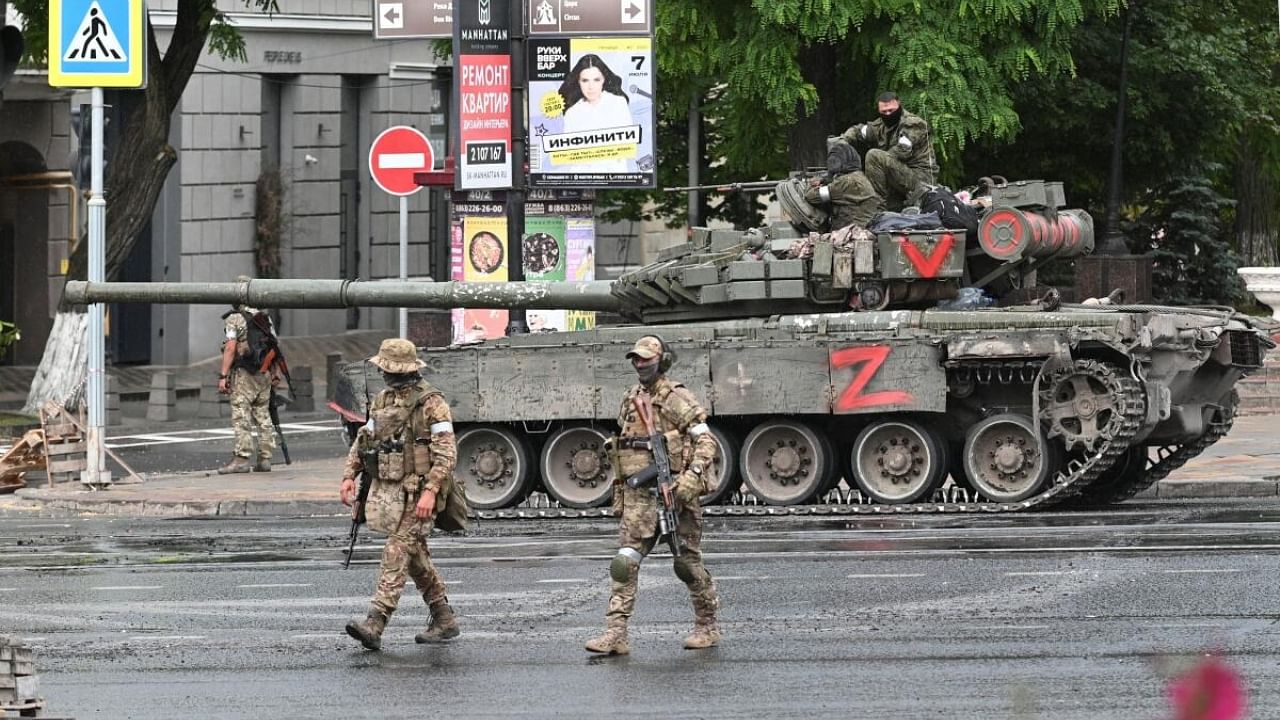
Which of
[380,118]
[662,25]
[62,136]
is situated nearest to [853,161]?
[662,25]

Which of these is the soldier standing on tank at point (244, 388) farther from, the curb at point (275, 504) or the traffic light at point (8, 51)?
the traffic light at point (8, 51)

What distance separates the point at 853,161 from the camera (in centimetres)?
1834

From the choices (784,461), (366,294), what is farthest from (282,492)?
(784,461)

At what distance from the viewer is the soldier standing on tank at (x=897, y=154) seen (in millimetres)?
18469

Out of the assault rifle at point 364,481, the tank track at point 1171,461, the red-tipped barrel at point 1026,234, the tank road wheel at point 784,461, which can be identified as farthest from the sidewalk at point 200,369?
the assault rifle at point 364,481

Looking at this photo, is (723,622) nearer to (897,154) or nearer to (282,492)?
(897,154)

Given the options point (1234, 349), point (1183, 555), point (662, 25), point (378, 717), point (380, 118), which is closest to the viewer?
point (378, 717)

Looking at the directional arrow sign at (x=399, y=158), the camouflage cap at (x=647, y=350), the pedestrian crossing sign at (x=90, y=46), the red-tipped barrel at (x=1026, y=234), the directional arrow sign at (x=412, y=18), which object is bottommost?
the camouflage cap at (x=647, y=350)

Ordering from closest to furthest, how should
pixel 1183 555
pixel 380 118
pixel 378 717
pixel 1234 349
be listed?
pixel 378 717, pixel 1183 555, pixel 1234 349, pixel 380 118

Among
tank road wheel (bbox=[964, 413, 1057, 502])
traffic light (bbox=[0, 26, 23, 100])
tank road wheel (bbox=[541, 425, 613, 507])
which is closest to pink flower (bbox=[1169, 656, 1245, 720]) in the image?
traffic light (bbox=[0, 26, 23, 100])

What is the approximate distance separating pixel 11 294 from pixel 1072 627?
2771 cm

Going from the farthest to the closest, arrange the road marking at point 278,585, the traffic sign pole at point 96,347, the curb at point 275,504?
1. the traffic sign pole at point 96,347
2. the curb at point 275,504
3. the road marking at point 278,585

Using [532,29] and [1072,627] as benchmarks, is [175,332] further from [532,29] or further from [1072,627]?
[1072,627]

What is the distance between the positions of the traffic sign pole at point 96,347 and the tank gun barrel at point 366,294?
341 mm
